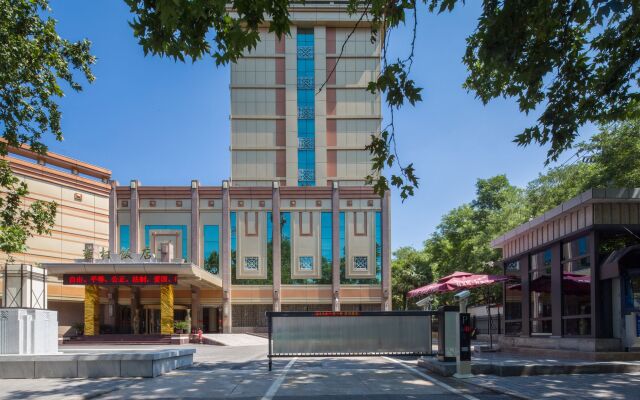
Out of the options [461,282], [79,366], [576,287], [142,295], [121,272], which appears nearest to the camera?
[79,366]

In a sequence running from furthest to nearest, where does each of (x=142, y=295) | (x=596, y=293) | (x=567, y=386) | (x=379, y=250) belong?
(x=379, y=250) < (x=142, y=295) < (x=596, y=293) < (x=567, y=386)

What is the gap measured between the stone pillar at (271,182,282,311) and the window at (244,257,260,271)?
4.60 ft

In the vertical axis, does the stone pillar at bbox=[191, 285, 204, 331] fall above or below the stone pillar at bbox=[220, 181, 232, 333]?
below

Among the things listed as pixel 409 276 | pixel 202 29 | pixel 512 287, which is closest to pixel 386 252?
pixel 409 276

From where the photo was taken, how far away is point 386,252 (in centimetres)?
4991

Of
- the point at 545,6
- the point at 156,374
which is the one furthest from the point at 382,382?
the point at 545,6

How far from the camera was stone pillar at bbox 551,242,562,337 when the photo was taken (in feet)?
58.5

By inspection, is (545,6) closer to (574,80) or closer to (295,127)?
(574,80)

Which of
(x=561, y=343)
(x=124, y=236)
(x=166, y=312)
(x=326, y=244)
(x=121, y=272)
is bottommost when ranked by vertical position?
(x=166, y=312)

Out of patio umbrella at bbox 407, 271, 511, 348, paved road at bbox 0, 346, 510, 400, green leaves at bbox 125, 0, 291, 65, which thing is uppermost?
green leaves at bbox 125, 0, 291, 65

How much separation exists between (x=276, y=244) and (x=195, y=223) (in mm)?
6750

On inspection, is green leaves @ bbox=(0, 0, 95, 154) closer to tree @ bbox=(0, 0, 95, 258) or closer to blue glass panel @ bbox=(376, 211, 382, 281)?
tree @ bbox=(0, 0, 95, 258)

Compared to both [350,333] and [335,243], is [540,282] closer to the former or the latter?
[350,333]

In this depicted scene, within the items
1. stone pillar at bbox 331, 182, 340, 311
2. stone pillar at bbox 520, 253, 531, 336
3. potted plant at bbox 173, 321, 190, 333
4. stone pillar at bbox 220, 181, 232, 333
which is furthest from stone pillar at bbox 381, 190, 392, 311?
stone pillar at bbox 520, 253, 531, 336
